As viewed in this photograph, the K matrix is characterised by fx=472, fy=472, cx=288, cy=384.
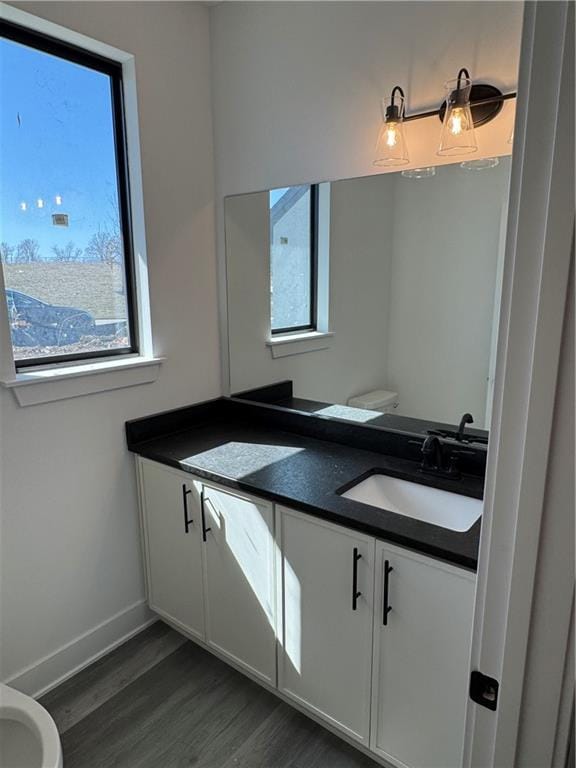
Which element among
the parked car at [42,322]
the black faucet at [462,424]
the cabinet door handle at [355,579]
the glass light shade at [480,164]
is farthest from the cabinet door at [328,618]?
the glass light shade at [480,164]

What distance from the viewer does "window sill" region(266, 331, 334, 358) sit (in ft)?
6.84

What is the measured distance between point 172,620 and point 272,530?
2.78 ft

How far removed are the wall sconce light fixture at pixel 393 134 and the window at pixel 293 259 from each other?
378 mm

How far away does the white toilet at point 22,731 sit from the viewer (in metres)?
1.23

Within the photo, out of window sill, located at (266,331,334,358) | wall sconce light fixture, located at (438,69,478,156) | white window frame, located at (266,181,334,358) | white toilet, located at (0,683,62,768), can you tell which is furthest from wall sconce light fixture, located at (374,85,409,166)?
white toilet, located at (0,683,62,768)

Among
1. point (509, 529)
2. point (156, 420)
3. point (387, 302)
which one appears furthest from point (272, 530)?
point (509, 529)

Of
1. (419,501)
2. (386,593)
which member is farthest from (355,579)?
(419,501)

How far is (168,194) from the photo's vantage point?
204cm

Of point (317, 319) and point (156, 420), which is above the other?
point (317, 319)

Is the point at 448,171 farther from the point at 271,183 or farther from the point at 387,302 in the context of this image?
the point at 271,183

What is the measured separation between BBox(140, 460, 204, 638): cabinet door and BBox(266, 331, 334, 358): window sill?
28.4 inches

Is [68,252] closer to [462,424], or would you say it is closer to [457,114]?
[457,114]

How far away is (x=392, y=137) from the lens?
161 cm

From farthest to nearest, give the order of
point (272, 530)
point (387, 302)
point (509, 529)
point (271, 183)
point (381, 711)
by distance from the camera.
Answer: point (271, 183), point (387, 302), point (272, 530), point (381, 711), point (509, 529)
